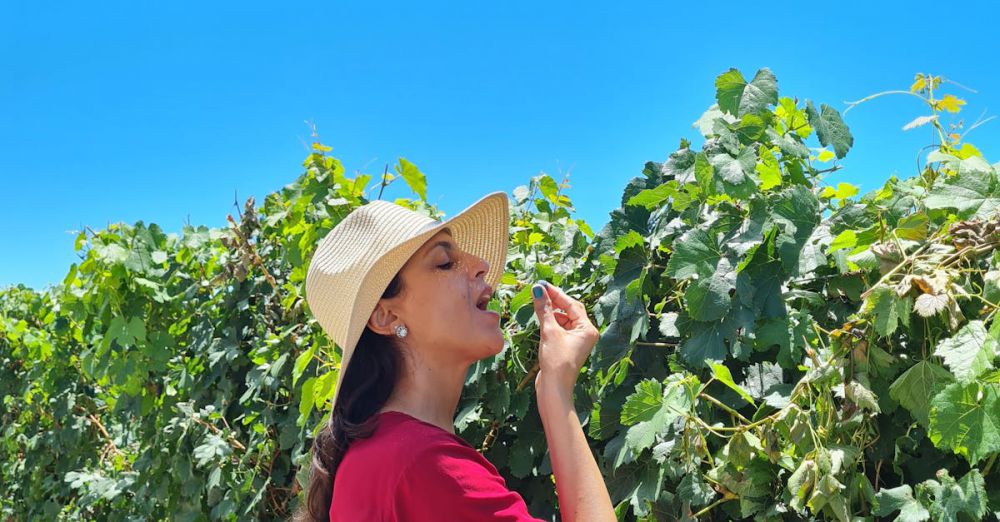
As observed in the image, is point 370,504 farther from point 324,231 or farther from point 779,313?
point 324,231

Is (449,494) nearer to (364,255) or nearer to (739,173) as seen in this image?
(364,255)

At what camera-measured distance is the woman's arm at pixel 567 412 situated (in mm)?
1740

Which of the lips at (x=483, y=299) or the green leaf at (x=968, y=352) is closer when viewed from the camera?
the green leaf at (x=968, y=352)

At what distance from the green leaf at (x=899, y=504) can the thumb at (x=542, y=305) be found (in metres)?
0.69

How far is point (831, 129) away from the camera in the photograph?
2.20 metres

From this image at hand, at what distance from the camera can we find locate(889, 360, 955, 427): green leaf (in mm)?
1711

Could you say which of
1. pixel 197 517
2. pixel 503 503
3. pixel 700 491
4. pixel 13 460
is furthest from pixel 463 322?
pixel 13 460

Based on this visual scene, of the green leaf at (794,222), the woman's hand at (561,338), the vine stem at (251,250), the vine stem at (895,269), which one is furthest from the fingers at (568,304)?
the vine stem at (251,250)

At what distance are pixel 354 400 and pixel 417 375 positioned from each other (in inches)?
5.5

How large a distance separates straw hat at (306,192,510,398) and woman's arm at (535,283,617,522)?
11.9 inches

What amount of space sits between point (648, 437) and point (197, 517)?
2785mm

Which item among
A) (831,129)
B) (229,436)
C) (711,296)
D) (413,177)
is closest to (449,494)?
(711,296)

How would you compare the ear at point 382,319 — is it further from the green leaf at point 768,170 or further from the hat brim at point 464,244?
the green leaf at point 768,170

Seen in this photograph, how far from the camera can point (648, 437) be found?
1.93 meters
